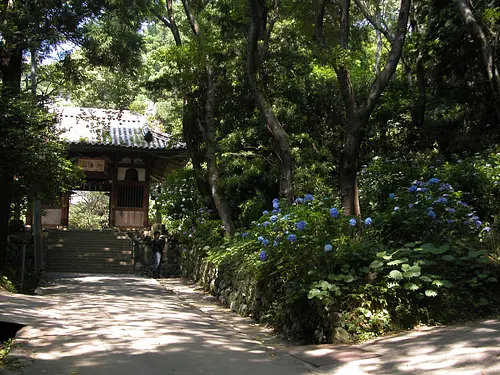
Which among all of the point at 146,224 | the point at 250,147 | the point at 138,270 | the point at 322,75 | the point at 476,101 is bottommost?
the point at 138,270

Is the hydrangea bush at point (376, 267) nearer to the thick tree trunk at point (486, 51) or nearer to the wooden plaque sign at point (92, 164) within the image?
the thick tree trunk at point (486, 51)

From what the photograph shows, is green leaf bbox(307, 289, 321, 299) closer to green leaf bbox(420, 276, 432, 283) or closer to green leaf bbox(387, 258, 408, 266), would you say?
green leaf bbox(387, 258, 408, 266)

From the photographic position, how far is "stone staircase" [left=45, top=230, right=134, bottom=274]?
18438 millimetres

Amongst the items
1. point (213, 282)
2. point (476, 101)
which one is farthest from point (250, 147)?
point (476, 101)

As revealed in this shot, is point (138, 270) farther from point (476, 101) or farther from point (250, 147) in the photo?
point (476, 101)

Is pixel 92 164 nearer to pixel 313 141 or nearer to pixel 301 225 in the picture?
pixel 313 141

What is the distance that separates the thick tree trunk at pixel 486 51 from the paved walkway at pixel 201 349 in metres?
5.97

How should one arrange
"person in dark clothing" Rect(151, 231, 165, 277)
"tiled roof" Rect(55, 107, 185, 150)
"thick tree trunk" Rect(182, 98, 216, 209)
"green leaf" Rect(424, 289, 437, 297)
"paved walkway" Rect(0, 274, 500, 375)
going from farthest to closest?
"tiled roof" Rect(55, 107, 185, 150) < "person in dark clothing" Rect(151, 231, 165, 277) < "thick tree trunk" Rect(182, 98, 216, 209) < "green leaf" Rect(424, 289, 437, 297) < "paved walkway" Rect(0, 274, 500, 375)

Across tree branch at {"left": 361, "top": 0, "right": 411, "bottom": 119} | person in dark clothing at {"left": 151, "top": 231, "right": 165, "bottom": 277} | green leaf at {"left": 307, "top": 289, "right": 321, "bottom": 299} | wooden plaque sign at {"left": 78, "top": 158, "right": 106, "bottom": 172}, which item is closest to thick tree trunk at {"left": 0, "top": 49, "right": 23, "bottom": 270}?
person in dark clothing at {"left": 151, "top": 231, "right": 165, "bottom": 277}

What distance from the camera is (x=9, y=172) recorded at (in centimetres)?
1120

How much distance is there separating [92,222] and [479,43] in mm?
33201

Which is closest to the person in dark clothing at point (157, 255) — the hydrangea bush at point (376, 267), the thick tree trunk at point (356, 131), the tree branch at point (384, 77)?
the hydrangea bush at point (376, 267)

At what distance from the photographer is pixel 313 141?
14523 mm

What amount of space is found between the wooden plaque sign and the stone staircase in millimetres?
2667
